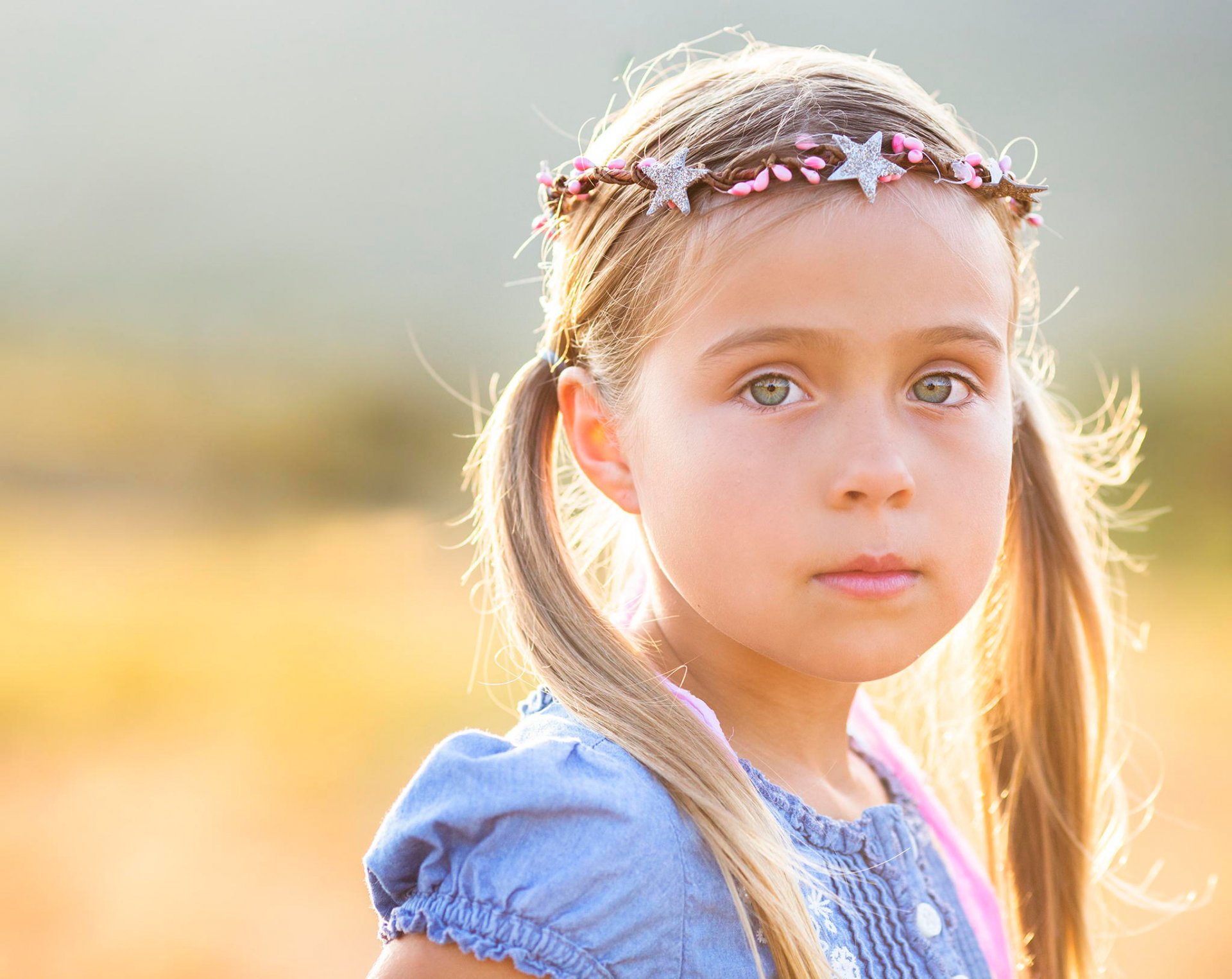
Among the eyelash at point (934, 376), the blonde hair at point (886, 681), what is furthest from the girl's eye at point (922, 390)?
the blonde hair at point (886, 681)

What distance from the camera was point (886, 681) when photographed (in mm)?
2422

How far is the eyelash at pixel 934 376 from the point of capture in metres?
1.41

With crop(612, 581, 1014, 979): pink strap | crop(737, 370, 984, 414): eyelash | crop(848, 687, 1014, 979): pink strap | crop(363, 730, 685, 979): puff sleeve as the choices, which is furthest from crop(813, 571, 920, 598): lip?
crop(848, 687, 1014, 979): pink strap

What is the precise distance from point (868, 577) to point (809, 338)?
0.27 metres

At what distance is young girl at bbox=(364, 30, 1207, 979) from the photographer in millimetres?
1234

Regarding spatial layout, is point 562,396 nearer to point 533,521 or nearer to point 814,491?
point 533,521

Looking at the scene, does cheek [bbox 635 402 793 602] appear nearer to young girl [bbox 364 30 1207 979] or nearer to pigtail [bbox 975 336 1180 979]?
young girl [bbox 364 30 1207 979]

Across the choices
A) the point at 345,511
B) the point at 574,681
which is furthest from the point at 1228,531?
the point at 574,681

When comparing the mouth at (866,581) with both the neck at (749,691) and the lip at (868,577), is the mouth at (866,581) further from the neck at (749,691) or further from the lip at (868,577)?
the neck at (749,691)

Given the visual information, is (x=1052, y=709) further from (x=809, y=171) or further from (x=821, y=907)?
(x=809, y=171)

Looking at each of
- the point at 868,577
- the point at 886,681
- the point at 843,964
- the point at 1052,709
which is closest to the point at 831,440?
the point at 868,577

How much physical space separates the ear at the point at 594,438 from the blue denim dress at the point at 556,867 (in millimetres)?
348

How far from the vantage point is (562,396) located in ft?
5.58

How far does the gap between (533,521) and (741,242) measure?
1.54 ft
